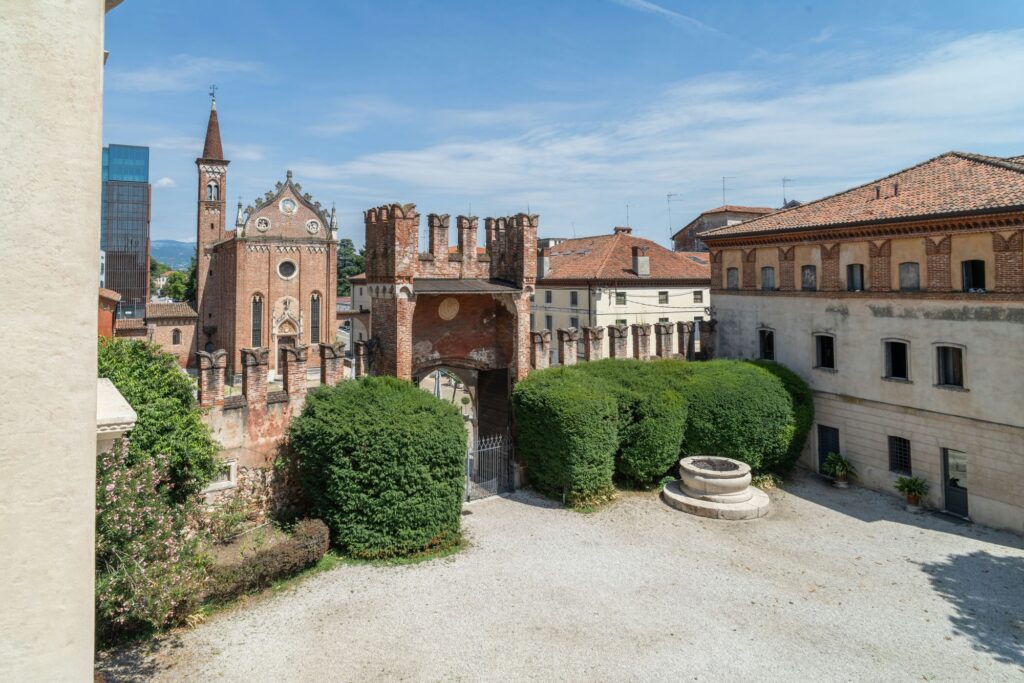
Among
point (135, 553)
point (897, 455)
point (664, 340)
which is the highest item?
point (664, 340)

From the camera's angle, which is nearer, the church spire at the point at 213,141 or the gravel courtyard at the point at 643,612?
the gravel courtyard at the point at 643,612

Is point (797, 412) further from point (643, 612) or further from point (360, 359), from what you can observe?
point (360, 359)

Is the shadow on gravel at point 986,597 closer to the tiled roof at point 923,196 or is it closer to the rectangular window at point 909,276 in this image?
the rectangular window at point 909,276

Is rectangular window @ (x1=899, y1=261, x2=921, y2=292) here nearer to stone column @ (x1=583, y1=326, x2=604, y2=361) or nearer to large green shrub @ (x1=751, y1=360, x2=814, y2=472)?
large green shrub @ (x1=751, y1=360, x2=814, y2=472)

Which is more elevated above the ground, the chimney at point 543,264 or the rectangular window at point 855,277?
the chimney at point 543,264

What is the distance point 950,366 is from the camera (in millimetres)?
18312

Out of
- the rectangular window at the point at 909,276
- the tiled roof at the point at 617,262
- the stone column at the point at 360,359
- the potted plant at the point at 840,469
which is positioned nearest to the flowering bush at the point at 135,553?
the stone column at the point at 360,359

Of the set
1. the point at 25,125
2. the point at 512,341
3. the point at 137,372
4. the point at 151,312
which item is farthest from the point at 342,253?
the point at 25,125

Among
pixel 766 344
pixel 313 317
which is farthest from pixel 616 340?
pixel 313 317

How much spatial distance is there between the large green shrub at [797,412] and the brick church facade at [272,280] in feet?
110

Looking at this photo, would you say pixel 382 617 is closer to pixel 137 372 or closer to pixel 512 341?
pixel 137 372

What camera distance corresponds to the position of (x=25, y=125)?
336 centimetres

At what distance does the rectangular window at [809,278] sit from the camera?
22.1 metres

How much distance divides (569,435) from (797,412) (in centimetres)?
937
